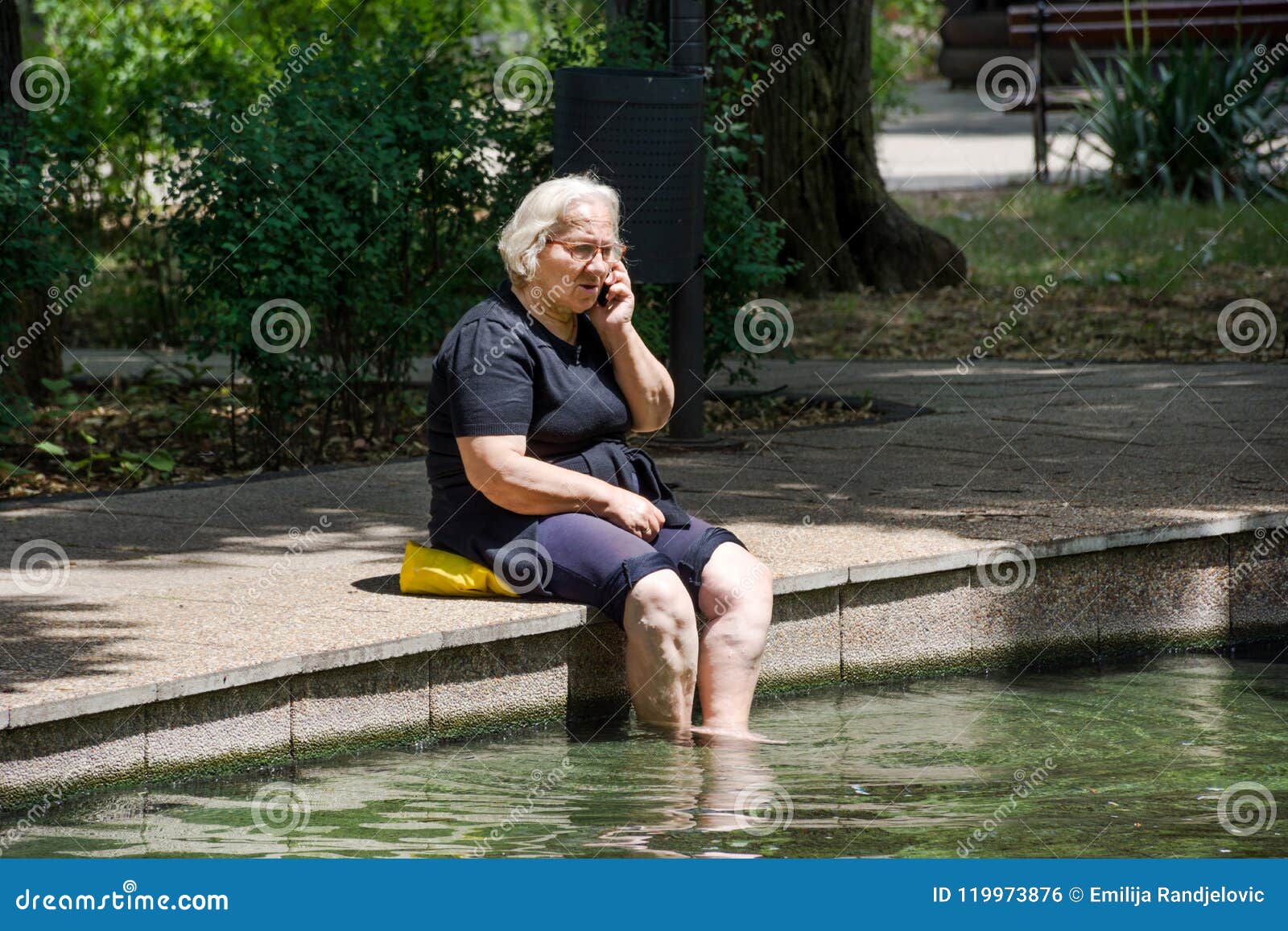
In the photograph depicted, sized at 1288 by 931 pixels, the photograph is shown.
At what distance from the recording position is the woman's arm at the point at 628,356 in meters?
4.97

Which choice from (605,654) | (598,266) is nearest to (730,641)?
(605,654)

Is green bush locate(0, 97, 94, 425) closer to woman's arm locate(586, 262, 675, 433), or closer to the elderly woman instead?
the elderly woman

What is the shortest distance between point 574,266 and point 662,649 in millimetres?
1028

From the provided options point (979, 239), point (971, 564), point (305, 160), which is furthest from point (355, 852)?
point (979, 239)

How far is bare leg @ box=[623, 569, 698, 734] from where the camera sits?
4680 millimetres

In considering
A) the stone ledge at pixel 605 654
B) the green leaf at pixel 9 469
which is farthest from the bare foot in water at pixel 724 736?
the green leaf at pixel 9 469

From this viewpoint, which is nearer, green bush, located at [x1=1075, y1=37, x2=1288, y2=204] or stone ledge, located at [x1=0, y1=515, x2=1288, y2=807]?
stone ledge, located at [x1=0, y1=515, x2=1288, y2=807]

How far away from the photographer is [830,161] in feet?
40.0

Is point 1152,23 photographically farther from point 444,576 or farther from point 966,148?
point 444,576

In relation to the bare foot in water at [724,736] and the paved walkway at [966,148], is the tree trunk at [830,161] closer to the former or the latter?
the paved walkway at [966,148]

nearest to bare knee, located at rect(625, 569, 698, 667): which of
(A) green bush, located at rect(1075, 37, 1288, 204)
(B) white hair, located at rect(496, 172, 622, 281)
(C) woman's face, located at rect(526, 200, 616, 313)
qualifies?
(C) woman's face, located at rect(526, 200, 616, 313)

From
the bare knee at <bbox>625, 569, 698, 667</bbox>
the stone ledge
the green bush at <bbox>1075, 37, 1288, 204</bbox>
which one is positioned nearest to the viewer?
the stone ledge

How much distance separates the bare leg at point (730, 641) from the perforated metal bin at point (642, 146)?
2502mm

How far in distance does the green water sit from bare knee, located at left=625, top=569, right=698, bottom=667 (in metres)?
0.25
